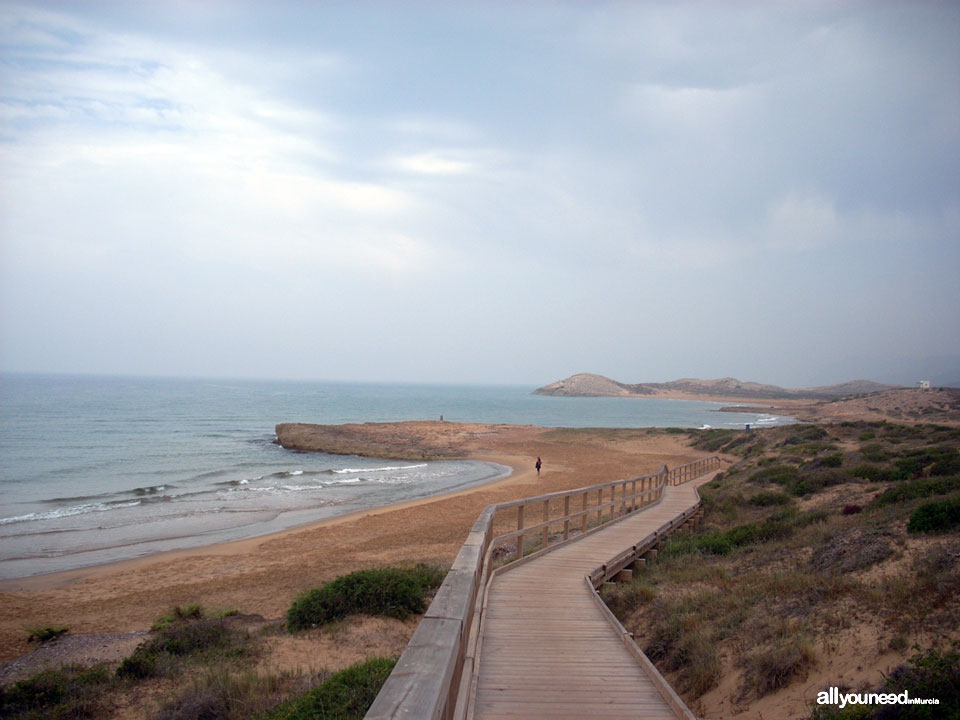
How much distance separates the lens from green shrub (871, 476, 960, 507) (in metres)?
10.4

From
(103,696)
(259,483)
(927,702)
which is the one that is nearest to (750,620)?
(927,702)

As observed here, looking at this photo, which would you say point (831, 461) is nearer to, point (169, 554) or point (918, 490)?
point (918, 490)

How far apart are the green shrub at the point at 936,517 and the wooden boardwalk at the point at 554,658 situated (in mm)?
4495

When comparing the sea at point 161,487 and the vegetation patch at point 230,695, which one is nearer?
the vegetation patch at point 230,695

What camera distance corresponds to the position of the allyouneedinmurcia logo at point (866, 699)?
141 inches

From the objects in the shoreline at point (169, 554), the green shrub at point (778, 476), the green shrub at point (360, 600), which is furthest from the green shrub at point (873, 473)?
the shoreline at point (169, 554)

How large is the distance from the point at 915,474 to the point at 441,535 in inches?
505

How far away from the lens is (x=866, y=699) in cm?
392

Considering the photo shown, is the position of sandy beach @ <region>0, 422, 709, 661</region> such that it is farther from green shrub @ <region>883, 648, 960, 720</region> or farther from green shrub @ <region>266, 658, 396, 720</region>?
green shrub @ <region>883, 648, 960, 720</region>

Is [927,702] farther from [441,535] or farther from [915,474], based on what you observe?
[441,535]

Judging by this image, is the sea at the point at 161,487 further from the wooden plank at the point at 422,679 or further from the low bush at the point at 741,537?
the wooden plank at the point at 422,679

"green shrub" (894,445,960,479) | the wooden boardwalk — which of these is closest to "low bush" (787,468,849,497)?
"green shrub" (894,445,960,479)

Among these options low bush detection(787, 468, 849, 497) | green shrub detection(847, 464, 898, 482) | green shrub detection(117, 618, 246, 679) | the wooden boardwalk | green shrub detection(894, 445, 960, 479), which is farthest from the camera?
low bush detection(787, 468, 849, 497)

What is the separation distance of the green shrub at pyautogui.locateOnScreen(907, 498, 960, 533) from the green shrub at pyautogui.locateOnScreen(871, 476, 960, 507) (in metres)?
2.85
